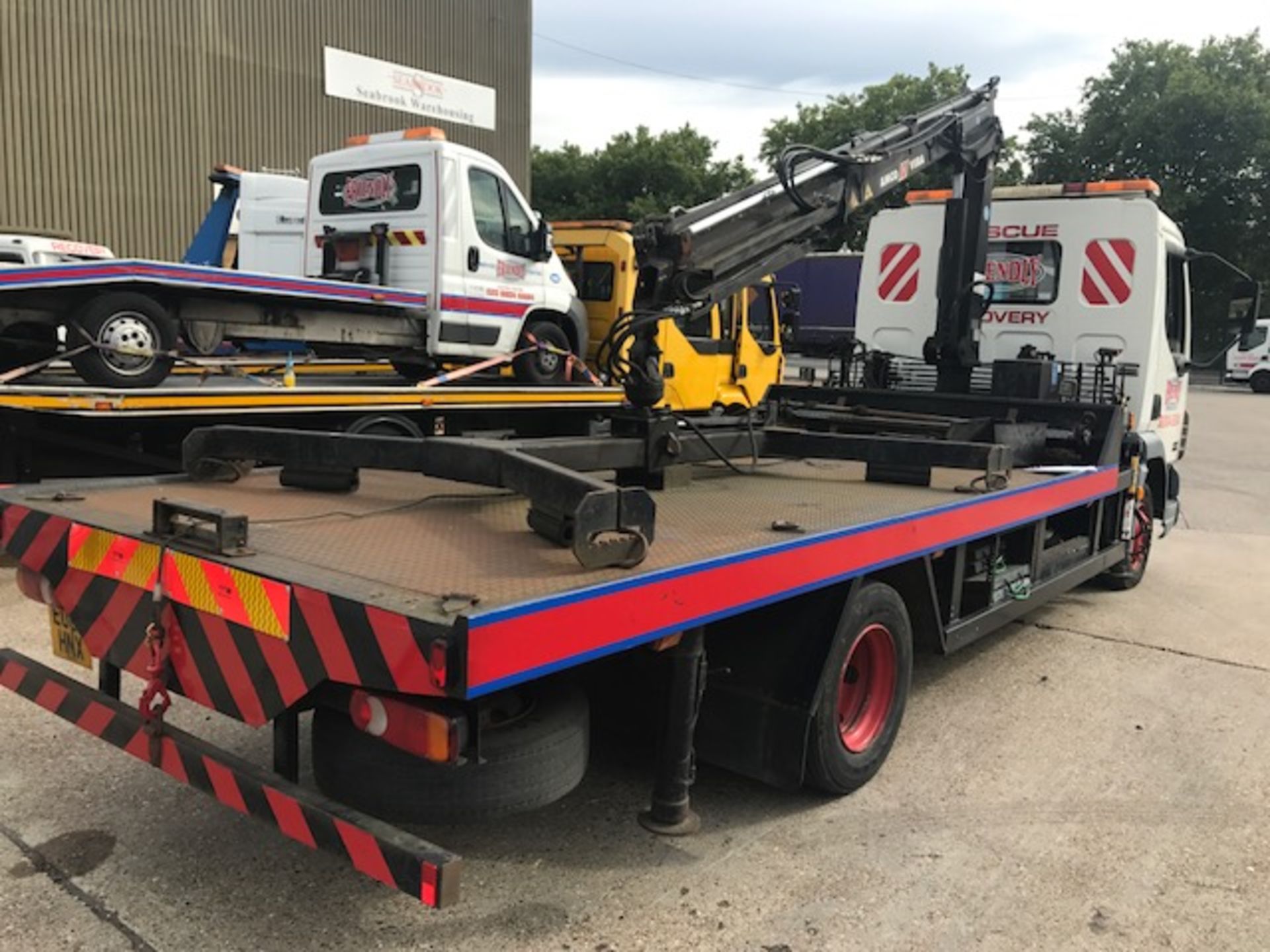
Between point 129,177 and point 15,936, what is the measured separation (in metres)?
17.4

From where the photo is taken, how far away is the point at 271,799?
2.63m

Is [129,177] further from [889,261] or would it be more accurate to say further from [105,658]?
[105,658]

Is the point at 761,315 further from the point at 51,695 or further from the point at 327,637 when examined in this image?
the point at 327,637

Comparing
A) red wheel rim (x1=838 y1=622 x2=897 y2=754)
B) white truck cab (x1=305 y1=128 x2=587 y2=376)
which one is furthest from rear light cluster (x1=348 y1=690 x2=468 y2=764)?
white truck cab (x1=305 y1=128 x2=587 y2=376)

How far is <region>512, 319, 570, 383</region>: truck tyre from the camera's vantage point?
9.46m

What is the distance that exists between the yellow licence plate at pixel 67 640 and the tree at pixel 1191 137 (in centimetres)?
3797

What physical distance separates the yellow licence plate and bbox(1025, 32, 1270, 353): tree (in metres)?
38.0

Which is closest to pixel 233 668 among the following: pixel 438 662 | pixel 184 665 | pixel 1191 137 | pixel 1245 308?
pixel 184 665

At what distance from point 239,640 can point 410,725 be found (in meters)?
0.54

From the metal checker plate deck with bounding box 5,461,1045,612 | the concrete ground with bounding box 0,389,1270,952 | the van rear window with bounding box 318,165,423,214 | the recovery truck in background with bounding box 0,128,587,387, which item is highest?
the van rear window with bounding box 318,165,423,214

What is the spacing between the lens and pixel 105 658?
3164 mm

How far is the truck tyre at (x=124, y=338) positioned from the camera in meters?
6.63

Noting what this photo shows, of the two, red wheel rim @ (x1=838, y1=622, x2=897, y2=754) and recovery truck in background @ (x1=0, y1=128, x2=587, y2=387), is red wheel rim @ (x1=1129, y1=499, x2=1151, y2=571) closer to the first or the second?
red wheel rim @ (x1=838, y1=622, x2=897, y2=754)

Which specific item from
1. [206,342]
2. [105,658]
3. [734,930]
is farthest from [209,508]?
[206,342]
